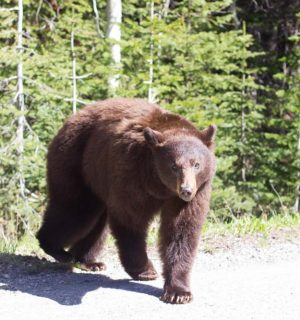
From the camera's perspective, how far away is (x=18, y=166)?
11766 millimetres

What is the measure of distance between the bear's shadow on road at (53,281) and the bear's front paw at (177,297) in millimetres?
196

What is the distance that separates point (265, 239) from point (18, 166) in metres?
5.61

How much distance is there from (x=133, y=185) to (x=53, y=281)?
1.11 metres

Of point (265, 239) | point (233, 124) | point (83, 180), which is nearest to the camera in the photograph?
point (83, 180)

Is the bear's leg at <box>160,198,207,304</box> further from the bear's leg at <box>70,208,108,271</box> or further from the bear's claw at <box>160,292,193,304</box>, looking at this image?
the bear's leg at <box>70,208,108,271</box>

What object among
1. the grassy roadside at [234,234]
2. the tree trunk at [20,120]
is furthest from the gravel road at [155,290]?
the tree trunk at [20,120]

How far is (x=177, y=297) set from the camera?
532 cm

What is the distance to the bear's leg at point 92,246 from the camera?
6728 millimetres

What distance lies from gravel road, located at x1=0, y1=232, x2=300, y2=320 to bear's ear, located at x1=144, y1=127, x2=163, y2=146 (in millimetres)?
1209

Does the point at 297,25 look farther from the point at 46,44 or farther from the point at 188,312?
the point at 188,312

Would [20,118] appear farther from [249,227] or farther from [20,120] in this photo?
[249,227]

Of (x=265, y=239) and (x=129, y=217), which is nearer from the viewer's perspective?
(x=129, y=217)

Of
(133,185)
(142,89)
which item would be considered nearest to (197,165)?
(133,185)

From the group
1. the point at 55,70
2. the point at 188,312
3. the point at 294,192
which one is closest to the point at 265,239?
the point at 188,312
